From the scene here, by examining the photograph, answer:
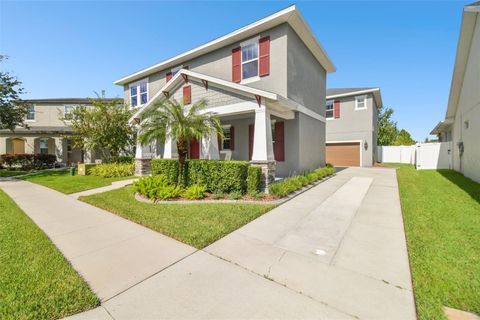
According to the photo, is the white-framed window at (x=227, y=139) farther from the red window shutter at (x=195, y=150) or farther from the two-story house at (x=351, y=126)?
the two-story house at (x=351, y=126)

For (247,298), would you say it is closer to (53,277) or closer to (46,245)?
(53,277)

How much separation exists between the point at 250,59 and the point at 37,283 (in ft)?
35.6

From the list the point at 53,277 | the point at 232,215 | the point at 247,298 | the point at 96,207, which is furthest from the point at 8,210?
the point at 247,298

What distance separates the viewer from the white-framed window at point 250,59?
34.1 ft

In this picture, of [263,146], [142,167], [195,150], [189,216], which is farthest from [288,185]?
[142,167]

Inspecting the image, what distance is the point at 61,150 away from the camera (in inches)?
792

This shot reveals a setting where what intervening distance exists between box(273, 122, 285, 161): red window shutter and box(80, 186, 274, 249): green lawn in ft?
16.5

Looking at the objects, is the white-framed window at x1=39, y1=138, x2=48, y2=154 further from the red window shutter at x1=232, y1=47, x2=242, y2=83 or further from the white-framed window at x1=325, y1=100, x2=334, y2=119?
the white-framed window at x1=325, y1=100, x2=334, y2=119

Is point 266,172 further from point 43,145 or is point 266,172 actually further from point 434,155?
point 43,145

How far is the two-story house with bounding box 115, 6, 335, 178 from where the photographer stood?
8211 mm

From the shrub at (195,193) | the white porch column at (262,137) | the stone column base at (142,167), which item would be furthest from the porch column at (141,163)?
the white porch column at (262,137)

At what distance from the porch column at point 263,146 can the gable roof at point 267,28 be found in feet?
14.9

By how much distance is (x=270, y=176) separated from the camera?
25.4 ft

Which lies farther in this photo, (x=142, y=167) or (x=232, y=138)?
(x=142, y=167)
